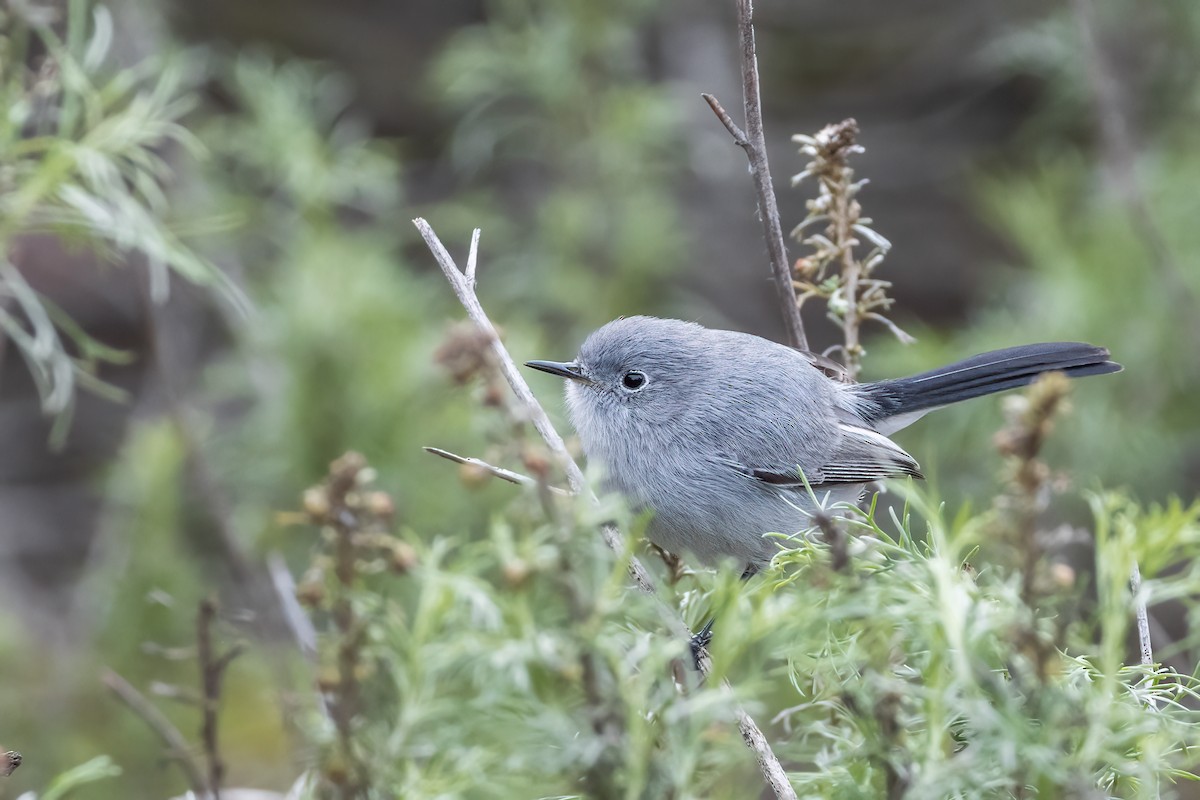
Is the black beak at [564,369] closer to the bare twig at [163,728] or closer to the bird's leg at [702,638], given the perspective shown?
the bird's leg at [702,638]

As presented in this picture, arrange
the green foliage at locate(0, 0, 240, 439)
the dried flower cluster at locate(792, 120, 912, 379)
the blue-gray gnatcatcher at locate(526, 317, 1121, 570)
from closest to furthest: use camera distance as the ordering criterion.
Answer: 1. the dried flower cluster at locate(792, 120, 912, 379)
2. the green foliage at locate(0, 0, 240, 439)
3. the blue-gray gnatcatcher at locate(526, 317, 1121, 570)

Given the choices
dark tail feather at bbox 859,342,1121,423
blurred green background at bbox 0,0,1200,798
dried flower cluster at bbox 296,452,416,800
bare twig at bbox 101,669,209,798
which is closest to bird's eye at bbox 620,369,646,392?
blurred green background at bbox 0,0,1200,798

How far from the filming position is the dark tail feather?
236 cm

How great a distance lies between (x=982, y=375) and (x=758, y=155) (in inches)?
38.7

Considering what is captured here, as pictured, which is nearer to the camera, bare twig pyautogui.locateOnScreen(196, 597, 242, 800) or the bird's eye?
bare twig pyautogui.locateOnScreen(196, 597, 242, 800)

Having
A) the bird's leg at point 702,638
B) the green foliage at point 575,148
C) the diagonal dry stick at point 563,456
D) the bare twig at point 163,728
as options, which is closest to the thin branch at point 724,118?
the diagonal dry stick at point 563,456

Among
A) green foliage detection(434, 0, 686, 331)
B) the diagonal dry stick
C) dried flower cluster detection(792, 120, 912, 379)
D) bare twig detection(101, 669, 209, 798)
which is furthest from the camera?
green foliage detection(434, 0, 686, 331)

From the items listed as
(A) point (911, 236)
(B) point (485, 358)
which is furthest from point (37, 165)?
(A) point (911, 236)

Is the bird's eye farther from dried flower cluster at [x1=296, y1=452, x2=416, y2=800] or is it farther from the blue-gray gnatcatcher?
dried flower cluster at [x1=296, y1=452, x2=416, y2=800]

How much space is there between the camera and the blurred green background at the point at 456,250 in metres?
3.52

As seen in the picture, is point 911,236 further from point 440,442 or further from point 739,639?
point 739,639

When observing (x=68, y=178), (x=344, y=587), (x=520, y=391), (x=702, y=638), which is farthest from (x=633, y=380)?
(x=344, y=587)

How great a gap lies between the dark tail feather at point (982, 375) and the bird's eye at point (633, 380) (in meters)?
0.60

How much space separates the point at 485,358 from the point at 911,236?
6464mm
